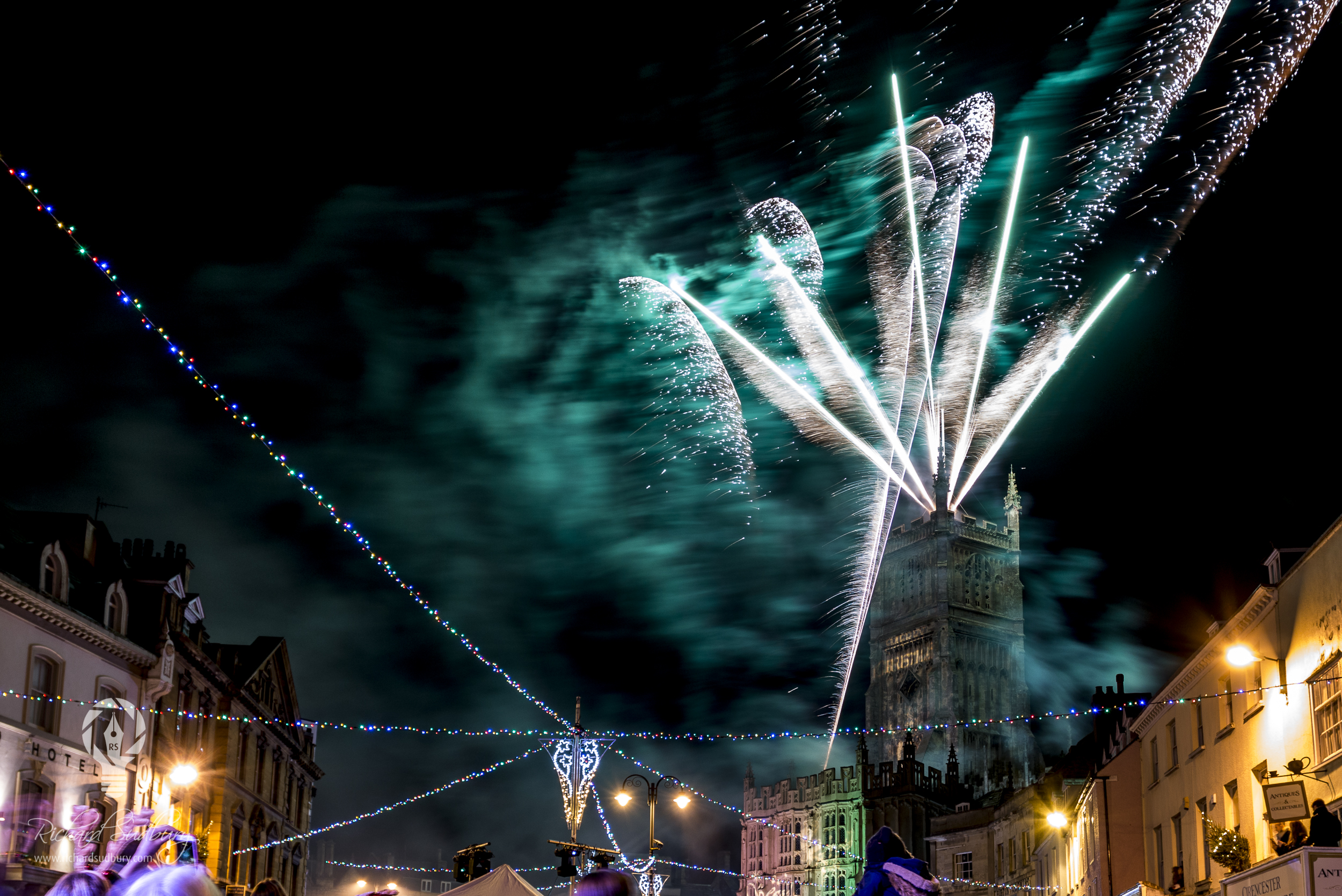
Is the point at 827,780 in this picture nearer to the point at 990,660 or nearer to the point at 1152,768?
the point at 990,660

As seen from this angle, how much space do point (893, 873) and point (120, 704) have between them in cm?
2818

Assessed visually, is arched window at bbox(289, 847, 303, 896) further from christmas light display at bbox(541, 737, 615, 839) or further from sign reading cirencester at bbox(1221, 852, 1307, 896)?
sign reading cirencester at bbox(1221, 852, 1307, 896)

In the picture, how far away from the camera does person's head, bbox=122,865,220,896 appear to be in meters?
5.81

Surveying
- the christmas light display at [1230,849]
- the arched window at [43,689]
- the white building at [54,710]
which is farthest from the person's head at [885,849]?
the arched window at [43,689]

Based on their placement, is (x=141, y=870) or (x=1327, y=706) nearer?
(x=141, y=870)

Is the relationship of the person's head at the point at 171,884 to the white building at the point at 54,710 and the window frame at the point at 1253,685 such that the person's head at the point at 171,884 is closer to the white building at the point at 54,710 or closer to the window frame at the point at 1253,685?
the white building at the point at 54,710

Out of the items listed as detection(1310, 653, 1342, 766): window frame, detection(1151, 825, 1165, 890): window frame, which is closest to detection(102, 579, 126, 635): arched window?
detection(1151, 825, 1165, 890): window frame

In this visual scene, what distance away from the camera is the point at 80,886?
5.95 meters

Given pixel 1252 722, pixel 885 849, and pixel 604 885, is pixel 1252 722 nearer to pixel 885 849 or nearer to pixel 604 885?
pixel 885 849

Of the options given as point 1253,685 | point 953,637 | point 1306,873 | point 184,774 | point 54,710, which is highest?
point 953,637

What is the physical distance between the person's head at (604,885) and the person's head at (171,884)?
1.69m

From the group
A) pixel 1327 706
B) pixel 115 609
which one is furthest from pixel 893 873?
pixel 115 609

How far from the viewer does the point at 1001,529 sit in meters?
114

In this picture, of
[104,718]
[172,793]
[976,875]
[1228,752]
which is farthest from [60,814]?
[976,875]
